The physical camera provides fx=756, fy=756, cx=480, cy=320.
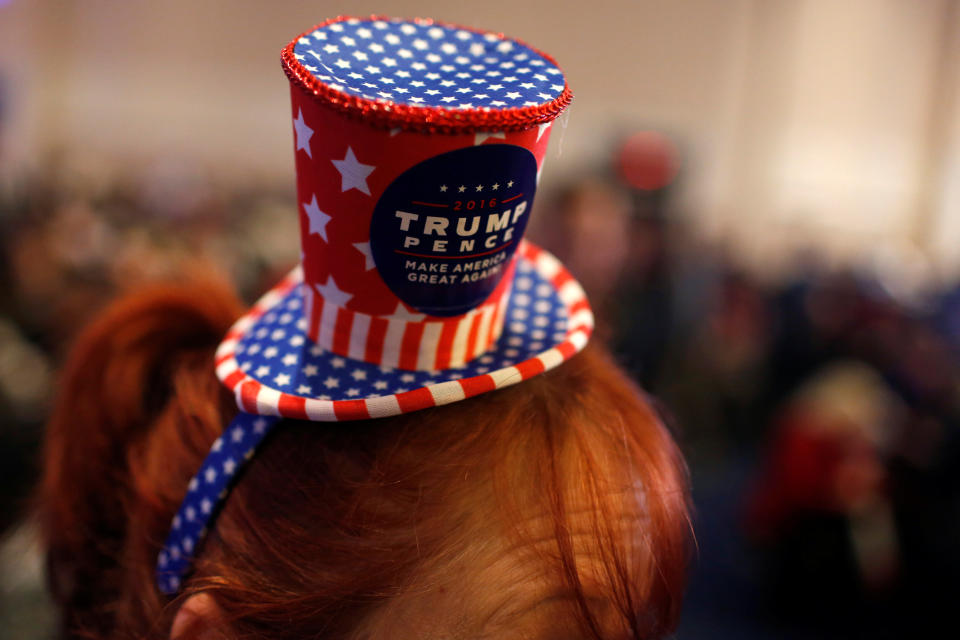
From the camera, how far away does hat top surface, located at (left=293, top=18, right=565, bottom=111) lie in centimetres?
57

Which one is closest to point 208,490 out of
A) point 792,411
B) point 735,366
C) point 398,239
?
point 398,239

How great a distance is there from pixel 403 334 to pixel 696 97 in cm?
676

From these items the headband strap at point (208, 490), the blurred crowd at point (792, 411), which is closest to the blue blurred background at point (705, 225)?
the blurred crowd at point (792, 411)

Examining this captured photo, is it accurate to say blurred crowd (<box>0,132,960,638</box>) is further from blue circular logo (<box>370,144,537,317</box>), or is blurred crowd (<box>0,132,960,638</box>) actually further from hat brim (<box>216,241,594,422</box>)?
blue circular logo (<box>370,144,537,317</box>)

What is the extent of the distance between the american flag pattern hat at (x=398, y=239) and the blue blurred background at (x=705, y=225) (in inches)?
4.6

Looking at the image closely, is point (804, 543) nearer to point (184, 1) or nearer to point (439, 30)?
point (439, 30)

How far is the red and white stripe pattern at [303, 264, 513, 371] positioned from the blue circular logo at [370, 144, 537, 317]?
0.02 meters

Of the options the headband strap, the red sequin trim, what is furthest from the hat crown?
the headband strap

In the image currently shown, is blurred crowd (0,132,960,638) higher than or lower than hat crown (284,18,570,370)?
lower

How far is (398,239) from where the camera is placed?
1.95 feet

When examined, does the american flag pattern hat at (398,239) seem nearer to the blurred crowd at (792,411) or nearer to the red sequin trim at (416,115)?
the red sequin trim at (416,115)

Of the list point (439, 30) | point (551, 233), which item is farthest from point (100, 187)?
point (439, 30)

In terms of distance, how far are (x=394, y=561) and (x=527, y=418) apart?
171 mm

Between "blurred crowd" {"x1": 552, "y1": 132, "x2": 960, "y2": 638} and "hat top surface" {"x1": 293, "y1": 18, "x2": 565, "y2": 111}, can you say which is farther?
"blurred crowd" {"x1": 552, "y1": 132, "x2": 960, "y2": 638}
